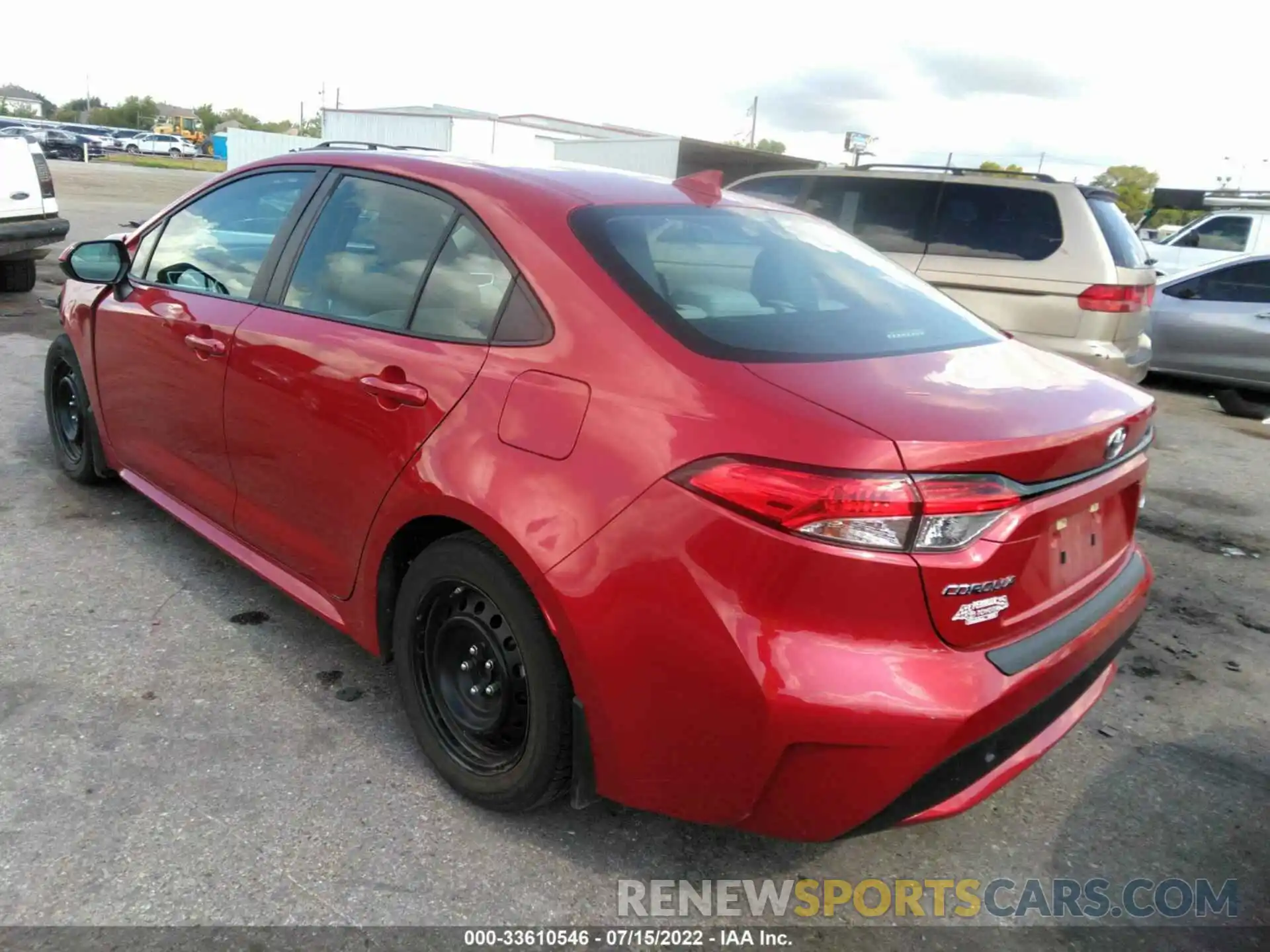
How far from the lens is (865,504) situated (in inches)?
73.1

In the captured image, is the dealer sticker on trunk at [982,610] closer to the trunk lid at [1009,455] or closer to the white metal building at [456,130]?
the trunk lid at [1009,455]

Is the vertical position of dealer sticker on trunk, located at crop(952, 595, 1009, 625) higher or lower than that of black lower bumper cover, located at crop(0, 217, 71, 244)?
higher

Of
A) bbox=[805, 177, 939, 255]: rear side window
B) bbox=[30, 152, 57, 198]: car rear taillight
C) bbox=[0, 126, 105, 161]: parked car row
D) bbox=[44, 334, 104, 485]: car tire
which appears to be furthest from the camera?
bbox=[0, 126, 105, 161]: parked car row

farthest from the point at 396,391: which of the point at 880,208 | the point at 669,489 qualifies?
the point at 880,208

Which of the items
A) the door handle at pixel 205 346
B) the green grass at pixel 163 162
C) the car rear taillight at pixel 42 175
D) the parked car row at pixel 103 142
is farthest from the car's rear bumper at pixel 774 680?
the parked car row at pixel 103 142

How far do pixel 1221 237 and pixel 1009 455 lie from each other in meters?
15.2

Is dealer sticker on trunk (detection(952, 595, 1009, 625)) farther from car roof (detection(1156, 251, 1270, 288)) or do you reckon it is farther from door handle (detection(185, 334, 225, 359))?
car roof (detection(1156, 251, 1270, 288))

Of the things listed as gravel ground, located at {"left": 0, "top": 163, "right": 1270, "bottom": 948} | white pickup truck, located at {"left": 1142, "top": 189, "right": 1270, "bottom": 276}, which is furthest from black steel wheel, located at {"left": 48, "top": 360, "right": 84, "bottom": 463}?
white pickup truck, located at {"left": 1142, "top": 189, "right": 1270, "bottom": 276}

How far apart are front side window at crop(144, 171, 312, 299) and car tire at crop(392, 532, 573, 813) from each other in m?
1.37

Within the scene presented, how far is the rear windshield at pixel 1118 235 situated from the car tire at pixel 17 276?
9937 millimetres

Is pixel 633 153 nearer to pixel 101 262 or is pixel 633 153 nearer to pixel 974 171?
pixel 974 171

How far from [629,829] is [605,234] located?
1563mm

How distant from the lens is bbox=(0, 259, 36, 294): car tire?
9883 millimetres

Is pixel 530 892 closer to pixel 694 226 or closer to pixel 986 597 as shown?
pixel 986 597
